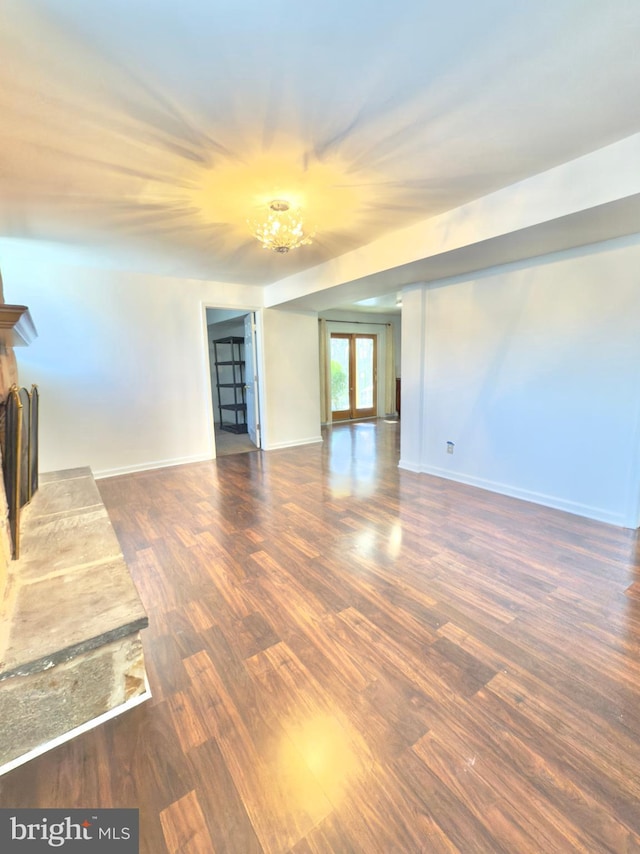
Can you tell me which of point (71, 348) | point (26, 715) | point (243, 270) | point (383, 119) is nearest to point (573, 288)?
point (383, 119)

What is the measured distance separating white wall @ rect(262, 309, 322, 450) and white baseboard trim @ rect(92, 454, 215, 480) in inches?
41.1

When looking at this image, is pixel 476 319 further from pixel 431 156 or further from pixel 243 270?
pixel 243 270

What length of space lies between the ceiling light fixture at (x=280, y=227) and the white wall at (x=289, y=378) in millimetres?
2683

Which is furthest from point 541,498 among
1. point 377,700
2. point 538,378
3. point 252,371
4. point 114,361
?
point 114,361

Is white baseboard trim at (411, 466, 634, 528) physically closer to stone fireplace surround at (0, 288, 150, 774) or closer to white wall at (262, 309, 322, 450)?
white wall at (262, 309, 322, 450)

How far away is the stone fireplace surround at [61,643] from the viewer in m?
1.19

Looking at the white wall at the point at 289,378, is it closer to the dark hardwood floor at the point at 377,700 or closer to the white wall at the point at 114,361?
the white wall at the point at 114,361

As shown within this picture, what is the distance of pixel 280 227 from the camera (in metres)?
2.65

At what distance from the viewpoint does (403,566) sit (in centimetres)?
233

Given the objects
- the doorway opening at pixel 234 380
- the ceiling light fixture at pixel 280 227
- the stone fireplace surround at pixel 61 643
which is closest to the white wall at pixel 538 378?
the ceiling light fixture at pixel 280 227

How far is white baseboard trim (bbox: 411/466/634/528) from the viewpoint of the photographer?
2.89 metres

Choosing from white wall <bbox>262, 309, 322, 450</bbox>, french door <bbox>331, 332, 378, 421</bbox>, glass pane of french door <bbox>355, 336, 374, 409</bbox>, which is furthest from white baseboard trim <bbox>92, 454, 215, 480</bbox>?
glass pane of french door <bbox>355, 336, 374, 409</bbox>

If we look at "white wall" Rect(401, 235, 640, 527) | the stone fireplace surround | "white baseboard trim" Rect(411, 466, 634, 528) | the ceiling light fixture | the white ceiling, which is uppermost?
the white ceiling

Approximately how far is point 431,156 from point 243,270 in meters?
2.85
